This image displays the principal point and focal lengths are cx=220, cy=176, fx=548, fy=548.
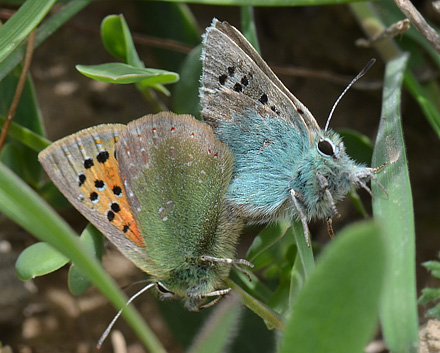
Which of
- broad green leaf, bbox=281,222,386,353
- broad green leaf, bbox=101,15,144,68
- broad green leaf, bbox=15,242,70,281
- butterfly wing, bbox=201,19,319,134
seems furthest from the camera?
broad green leaf, bbox=101,15,144,68

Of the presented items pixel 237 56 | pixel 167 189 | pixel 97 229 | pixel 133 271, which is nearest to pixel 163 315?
pixel 133 271

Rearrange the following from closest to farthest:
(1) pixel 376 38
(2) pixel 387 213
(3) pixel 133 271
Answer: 1. (2) pixel 387 213
2. (1) pixel 376 38
3. (3) pixel 133 271

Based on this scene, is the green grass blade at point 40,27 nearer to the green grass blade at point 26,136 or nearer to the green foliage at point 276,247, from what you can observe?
the green foliage at point 276,247

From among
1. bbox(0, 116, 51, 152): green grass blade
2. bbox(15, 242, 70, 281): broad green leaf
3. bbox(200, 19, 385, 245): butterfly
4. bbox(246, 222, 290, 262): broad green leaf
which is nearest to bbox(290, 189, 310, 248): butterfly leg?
bbox(200, 19, 385, 245): butterfly

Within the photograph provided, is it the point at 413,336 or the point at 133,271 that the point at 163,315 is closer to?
the point at 133,271

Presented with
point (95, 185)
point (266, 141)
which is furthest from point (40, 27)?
point (266, 141)

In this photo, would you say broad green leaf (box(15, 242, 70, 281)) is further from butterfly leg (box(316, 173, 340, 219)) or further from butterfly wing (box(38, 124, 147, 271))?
butterfly leg (box(316, 173, 340, 219))

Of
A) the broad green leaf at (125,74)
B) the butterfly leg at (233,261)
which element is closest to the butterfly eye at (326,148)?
the butterfly leg at (233,261)

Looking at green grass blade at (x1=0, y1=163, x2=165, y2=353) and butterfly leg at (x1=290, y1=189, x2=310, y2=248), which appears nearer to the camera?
green grass blade at (x1=0, y1=163, x2=165, y2=353)
